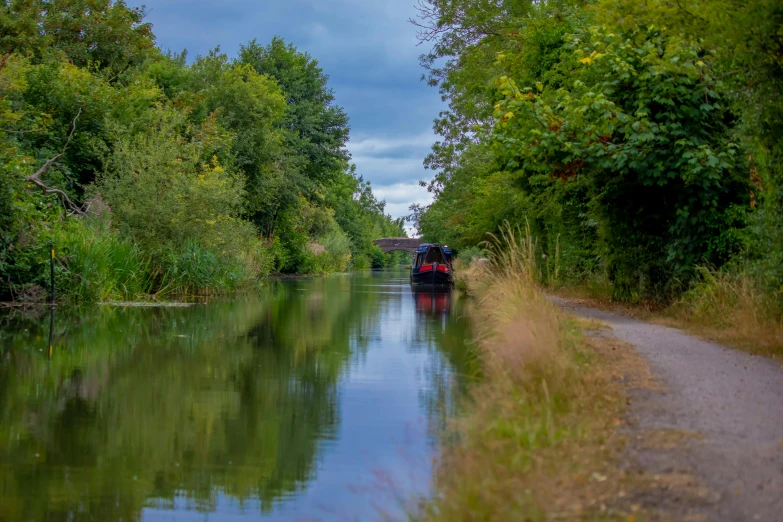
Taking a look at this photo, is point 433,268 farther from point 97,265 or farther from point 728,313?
point 728,313

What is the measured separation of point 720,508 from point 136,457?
16.0ft

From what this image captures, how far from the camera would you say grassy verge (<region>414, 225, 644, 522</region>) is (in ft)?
14.7

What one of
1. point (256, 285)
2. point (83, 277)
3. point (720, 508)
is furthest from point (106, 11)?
point (720, 508)

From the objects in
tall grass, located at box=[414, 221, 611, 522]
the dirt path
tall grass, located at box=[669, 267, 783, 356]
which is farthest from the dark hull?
tall grass, located at box=[414, 221, 611, 522]

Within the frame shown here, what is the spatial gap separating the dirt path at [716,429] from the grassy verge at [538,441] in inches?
10.6

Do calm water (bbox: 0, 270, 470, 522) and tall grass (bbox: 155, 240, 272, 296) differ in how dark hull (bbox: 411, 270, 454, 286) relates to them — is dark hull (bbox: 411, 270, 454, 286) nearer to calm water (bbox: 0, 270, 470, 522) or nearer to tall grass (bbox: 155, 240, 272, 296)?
tall grass (bbox: 155, 240, 272, 296)

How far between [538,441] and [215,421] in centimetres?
414

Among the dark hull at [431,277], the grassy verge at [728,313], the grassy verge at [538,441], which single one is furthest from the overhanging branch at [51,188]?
the dark hull at [431,277]

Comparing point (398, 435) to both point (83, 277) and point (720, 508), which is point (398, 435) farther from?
point (83, 277)

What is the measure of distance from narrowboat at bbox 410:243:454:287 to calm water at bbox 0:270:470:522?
30.9 m

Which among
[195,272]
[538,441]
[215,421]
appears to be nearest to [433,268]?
[195,272]

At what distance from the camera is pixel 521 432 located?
5816 mm

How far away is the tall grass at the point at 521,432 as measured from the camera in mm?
4547

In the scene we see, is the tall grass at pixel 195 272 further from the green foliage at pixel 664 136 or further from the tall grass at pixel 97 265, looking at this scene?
the green foliage at pixel 664 136
